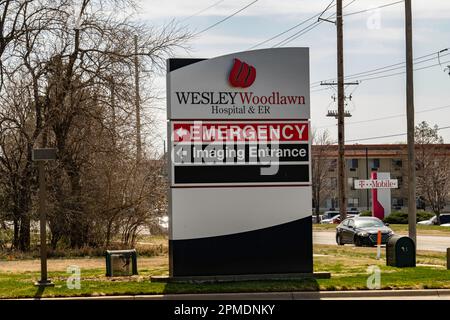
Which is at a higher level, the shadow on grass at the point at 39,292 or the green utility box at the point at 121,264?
the green utility box at the point at 121,264

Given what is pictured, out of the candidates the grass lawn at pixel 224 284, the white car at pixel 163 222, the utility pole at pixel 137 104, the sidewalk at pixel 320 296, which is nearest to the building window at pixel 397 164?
the white car at pixel 163 222

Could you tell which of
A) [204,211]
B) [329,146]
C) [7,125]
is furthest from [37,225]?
[329,146]

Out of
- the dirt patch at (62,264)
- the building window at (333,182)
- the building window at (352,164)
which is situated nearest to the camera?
the dirt patch at (62,264)

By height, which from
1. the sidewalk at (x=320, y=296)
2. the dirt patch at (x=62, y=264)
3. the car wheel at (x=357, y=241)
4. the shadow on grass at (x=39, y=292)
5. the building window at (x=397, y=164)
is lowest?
the car wheel at (x=357, y=241)

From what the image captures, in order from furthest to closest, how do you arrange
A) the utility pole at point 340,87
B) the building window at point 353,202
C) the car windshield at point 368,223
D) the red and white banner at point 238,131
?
the building window at point 353,202 < the utility pole at point 340,87 < the car windshield at point 368,223 < the red and white banner at point 238,131

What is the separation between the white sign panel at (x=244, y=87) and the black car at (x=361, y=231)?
1673cm

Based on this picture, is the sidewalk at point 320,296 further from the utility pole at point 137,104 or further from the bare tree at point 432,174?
the bare tree at point 432,174

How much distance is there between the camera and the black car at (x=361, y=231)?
3322cm

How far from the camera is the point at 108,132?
29172 millimetres

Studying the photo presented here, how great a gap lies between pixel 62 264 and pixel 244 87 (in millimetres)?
9359

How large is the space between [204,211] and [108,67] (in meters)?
13.4

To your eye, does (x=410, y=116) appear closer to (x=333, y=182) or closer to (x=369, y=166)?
(x=333, y=182)

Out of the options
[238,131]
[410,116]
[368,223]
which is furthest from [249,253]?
[368,223]
